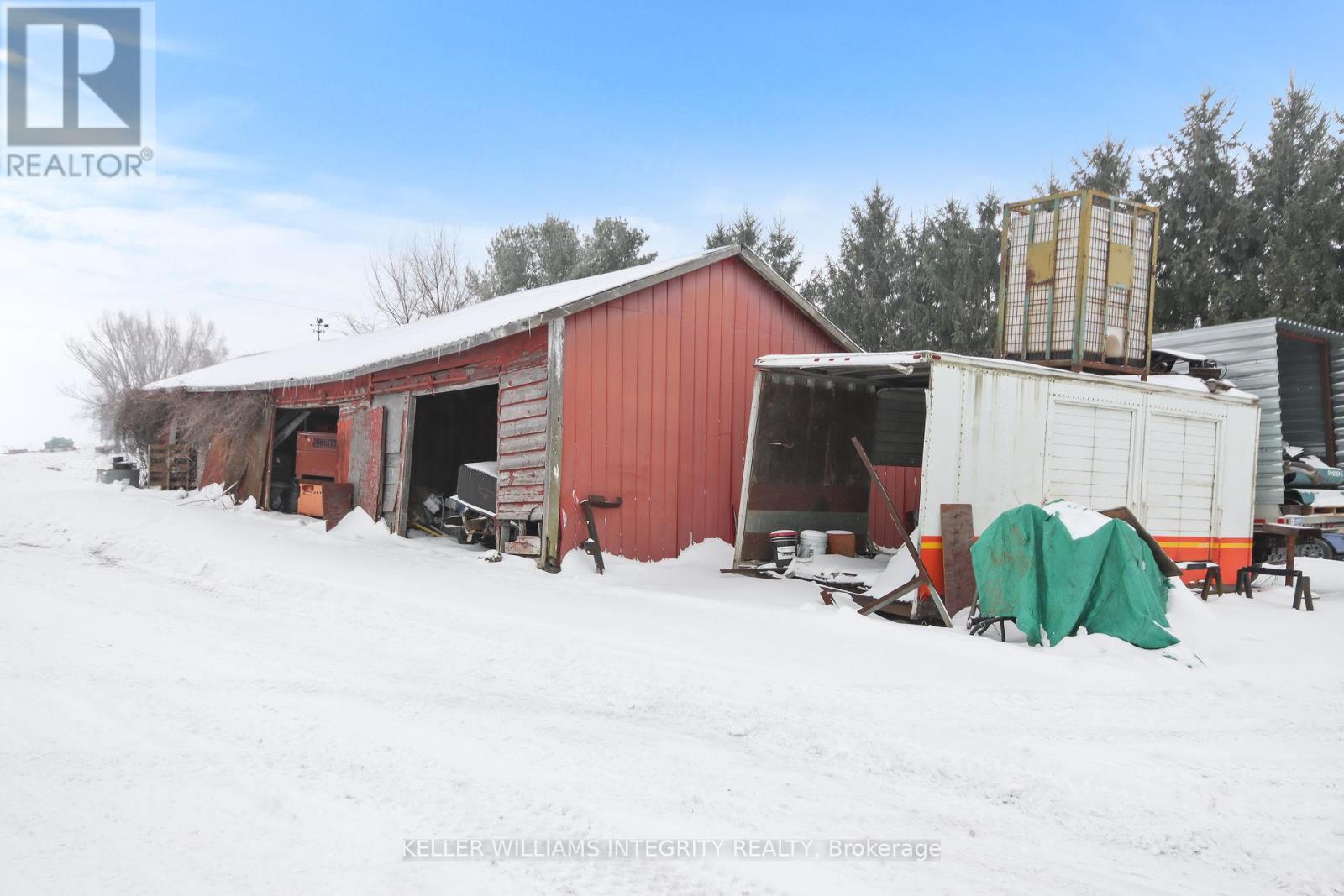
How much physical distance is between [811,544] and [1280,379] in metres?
9.36

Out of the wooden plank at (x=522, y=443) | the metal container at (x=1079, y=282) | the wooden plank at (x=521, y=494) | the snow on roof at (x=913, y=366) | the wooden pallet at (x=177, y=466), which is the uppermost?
the metal container at (x=1079, y=282)

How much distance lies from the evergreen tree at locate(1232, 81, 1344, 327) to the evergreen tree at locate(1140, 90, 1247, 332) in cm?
47

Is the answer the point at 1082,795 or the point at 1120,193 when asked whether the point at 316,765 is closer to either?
the point at 1082,795

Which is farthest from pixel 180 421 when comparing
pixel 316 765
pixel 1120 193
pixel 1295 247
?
pixel 1295 247

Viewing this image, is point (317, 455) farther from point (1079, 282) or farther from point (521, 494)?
point (1079, 282)

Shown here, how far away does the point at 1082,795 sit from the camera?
3963mm

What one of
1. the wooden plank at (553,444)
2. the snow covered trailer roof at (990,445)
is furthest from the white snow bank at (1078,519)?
the wooden plank at (553,444)

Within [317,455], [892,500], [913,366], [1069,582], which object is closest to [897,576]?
[1069,582]

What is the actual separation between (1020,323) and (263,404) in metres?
14.7

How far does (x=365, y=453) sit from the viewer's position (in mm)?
14344

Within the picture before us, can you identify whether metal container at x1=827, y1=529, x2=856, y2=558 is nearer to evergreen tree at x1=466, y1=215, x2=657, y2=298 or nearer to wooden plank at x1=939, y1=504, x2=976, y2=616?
wooden plank at x1=939, y1=504, x2=976, y2=616

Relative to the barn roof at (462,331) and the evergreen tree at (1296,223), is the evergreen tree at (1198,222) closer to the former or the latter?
the evergreen tree at (1296,223)

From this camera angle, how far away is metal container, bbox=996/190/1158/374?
10102mm

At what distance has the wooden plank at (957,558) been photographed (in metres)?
7.97
